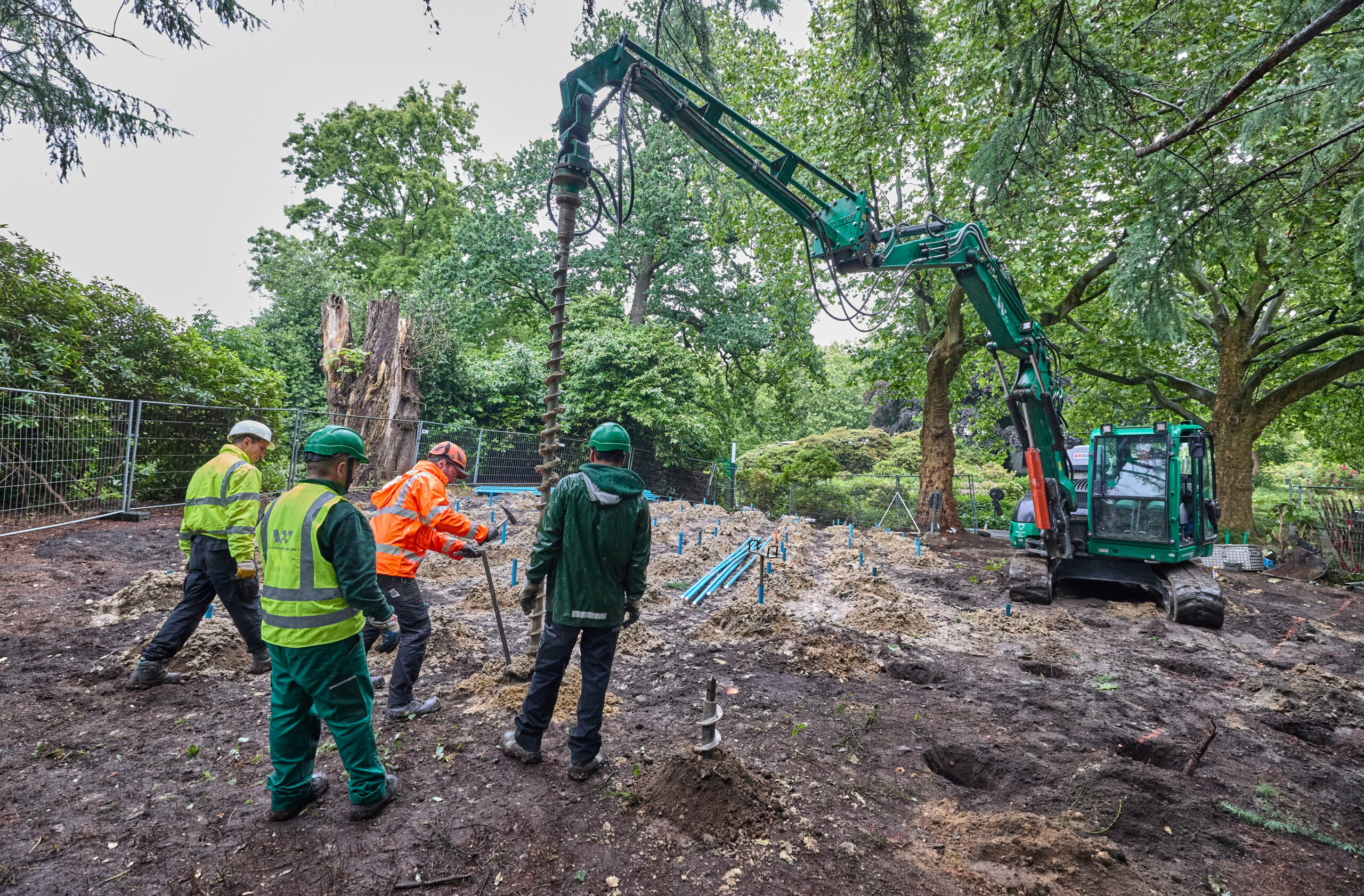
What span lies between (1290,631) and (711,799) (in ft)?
25.9

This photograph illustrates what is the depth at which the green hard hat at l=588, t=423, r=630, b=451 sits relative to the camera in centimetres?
311

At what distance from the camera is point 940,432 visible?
13.6 m

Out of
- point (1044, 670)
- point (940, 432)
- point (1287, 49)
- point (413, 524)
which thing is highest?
point (1287, 49)

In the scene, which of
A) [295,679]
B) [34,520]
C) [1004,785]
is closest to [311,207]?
[34,520]

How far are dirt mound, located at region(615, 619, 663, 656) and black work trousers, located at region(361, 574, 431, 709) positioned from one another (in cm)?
164

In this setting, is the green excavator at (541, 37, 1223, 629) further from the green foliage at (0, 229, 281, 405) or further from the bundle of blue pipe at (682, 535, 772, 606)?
the green foliage at (0, 229, 281, 405)

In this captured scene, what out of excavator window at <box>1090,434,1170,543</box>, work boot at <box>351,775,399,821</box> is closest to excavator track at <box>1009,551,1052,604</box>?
excavator window at <box>1090,434,1170,543</box>

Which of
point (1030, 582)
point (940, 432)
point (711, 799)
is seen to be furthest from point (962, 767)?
point (940, 432)

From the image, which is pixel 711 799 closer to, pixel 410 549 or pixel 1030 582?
pixel 410 549

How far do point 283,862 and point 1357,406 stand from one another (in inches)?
857

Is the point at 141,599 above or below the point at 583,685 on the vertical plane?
below

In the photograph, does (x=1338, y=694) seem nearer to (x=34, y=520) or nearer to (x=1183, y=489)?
(x=1183, y=489)

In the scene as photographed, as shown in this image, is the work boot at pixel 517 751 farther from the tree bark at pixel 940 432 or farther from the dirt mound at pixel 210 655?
the tree bark at pixel 940 432

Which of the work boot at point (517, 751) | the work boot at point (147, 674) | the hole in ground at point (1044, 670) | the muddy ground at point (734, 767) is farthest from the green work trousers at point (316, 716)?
the hole in ground at point (1044, 670)
